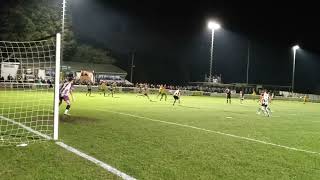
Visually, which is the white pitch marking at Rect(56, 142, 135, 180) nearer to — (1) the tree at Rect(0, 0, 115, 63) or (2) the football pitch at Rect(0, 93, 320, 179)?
(2) the football pitch at Rect(0, 93, 320, 179)

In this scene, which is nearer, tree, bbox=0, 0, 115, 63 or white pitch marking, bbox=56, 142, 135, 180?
white pitch marking, bbox=56, 142, 135, 180

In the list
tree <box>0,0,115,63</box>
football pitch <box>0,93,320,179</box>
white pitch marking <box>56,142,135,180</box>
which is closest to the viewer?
white pitch marking <box>56,142,135,180</box>

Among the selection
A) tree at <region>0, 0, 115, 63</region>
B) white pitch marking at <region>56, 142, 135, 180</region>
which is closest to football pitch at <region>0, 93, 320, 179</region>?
white pitch marking at <region>56, 142, 135, 180</region>

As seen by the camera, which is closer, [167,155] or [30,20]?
[167,155]

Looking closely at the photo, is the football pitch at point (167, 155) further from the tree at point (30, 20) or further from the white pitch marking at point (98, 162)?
the tree at point (30, 20)

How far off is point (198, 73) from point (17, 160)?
321ft

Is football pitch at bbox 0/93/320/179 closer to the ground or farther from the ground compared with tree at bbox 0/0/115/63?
closer to the ground

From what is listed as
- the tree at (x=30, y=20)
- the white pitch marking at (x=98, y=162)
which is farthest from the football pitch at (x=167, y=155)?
the tree at (x=30, y=20)

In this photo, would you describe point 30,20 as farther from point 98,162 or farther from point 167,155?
point 98,162

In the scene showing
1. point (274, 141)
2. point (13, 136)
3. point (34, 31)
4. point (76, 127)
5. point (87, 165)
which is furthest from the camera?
point (34, 31)

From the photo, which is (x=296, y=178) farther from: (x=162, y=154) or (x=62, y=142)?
(x=62, y=142)

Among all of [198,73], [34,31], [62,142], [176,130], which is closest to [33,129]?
[62,142]

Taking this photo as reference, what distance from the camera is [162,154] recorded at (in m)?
11.1

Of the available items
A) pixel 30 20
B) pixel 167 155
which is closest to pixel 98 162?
pixel 167 155
